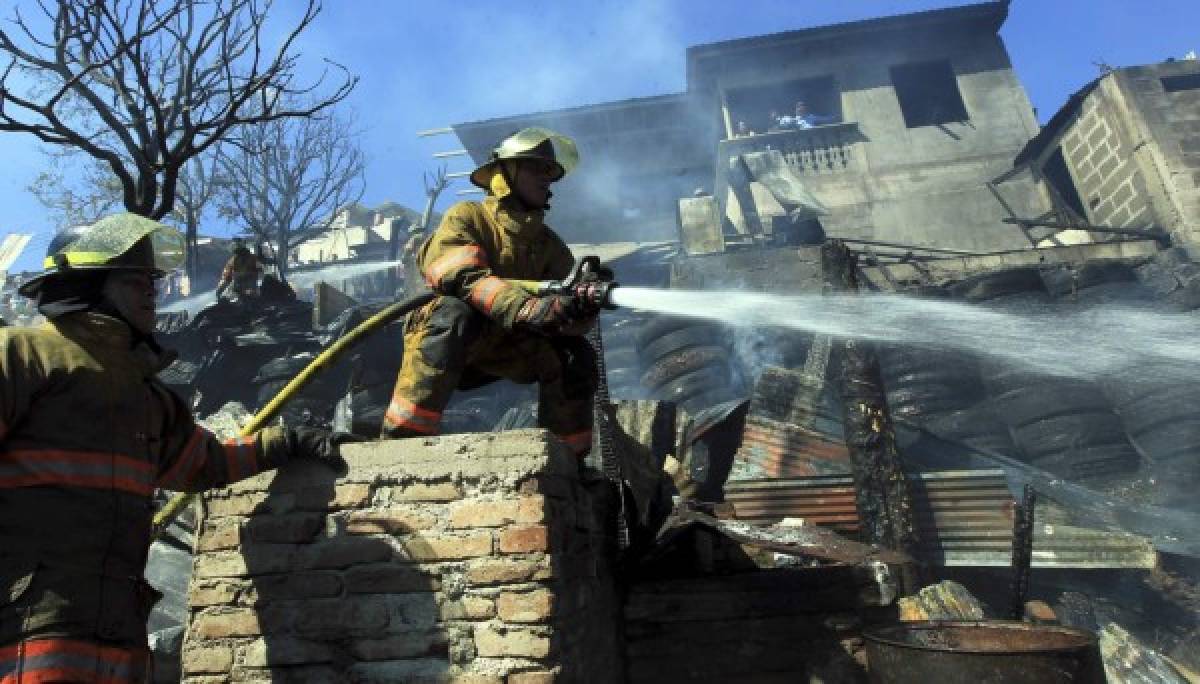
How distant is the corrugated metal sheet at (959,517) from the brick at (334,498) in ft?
13.7

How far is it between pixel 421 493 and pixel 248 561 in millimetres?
672

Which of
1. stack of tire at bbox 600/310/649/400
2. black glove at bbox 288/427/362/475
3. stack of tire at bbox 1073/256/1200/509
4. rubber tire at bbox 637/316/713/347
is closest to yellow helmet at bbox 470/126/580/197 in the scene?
black glove at bbox 288/427/362/475

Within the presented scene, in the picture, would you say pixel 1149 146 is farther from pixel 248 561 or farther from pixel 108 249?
pixel 108 249

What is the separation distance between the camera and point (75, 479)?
1.93 metres

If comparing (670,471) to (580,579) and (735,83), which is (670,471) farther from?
(735,83)

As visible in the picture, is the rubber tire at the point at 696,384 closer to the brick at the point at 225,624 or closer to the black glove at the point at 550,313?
the black glove at the point at 550,313

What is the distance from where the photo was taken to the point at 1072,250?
14.6 metres

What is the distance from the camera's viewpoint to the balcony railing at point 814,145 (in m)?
19.4

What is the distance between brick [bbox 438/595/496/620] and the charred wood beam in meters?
4.06

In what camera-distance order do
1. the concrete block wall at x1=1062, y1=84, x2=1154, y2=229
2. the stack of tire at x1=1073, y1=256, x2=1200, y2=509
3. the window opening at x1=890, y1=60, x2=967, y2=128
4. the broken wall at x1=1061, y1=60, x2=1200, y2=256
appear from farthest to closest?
the window opening at x1=890, y1=60, x2=967, y2=128
the concrete block wall at x1=1062, y1=84, x2=1154, y2=229
the broken wall at x1=1061, y1=60, x2=1200, y2=256
the stack of tire at x1=1073, y1=256, x2=1200, y2=509

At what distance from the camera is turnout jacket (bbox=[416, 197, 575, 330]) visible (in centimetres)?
267

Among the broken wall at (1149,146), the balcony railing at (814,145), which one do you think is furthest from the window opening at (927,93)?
the broken wall at (1149,146)

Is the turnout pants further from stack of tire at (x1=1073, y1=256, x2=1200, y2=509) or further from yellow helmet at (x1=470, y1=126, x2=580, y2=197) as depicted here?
stack of tire at (x1=1073, y1=256, x2=1200, y2=509)

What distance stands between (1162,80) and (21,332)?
66.3 ft
